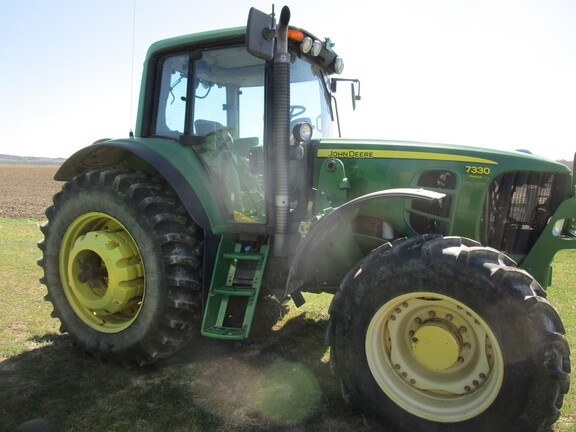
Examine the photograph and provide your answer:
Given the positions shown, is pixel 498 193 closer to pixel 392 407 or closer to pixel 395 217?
pixel 395 217

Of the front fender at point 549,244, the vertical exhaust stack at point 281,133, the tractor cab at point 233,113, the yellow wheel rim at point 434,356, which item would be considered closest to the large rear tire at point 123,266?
the tractor cab at point 233,113

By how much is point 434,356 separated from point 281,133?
1762mm

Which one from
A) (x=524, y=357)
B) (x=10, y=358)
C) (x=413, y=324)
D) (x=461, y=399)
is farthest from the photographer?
(x=10, y=358)

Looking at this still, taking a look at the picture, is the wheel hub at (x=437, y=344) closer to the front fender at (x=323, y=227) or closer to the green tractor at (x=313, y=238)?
the green tractor at (x=313, y=238)

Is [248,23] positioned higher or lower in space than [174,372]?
higher

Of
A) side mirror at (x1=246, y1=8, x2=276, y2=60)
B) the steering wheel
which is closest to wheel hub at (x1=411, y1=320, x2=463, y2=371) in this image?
side mirror at (x1=246, y1=8, x2=276, y2=60)

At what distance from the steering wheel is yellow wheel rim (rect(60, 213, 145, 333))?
67.4 inches

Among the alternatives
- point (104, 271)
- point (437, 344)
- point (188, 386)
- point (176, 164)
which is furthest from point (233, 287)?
point (437, 344)

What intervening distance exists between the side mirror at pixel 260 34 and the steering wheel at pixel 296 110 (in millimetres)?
892

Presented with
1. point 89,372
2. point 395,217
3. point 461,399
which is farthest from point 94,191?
point 461,399

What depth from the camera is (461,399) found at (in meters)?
2.33

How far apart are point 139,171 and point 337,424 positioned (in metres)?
2.44

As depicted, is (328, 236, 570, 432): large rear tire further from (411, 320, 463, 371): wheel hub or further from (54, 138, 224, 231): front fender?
(54, 138, 224, 231): front fender

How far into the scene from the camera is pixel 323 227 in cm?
285
